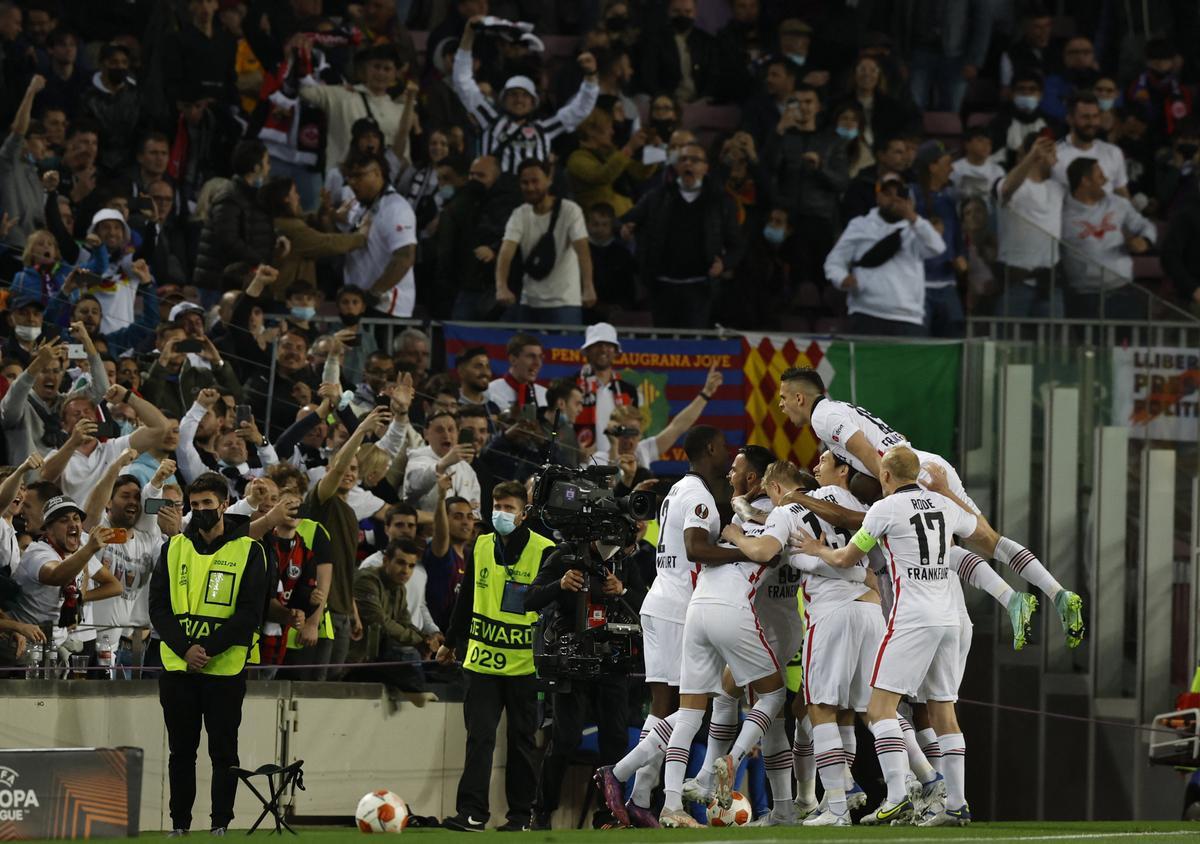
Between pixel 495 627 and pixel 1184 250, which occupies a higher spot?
pixel 1184 250

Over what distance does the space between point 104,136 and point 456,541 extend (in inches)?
241

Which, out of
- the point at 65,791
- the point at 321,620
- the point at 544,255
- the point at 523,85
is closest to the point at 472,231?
the point at 544,255

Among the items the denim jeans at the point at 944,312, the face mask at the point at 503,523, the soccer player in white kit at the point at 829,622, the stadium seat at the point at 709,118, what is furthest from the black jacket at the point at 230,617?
the stadium seat at the point at 709,118

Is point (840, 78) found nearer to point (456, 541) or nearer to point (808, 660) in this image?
point (456, 541)

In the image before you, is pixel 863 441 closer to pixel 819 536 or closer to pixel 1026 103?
pixel 819 536

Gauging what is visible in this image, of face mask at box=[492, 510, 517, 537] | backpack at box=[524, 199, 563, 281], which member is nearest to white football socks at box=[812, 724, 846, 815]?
face mask at box=[492, 510, 517, 537]

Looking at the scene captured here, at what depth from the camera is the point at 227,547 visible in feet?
39.6

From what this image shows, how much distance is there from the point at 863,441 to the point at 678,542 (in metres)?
1.28

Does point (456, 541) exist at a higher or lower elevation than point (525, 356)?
lower

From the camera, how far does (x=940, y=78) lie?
78.6 ft

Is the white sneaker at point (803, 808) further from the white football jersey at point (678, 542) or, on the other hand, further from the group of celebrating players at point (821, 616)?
the white football jersey at point (678, 542)

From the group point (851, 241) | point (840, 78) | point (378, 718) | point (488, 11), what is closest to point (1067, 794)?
point (851, 241)

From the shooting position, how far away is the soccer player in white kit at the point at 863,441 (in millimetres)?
12195

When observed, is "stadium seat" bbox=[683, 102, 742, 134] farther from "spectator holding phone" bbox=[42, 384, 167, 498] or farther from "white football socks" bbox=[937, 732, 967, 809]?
"white football socks" bbox=[937, 732, 967, 809]
